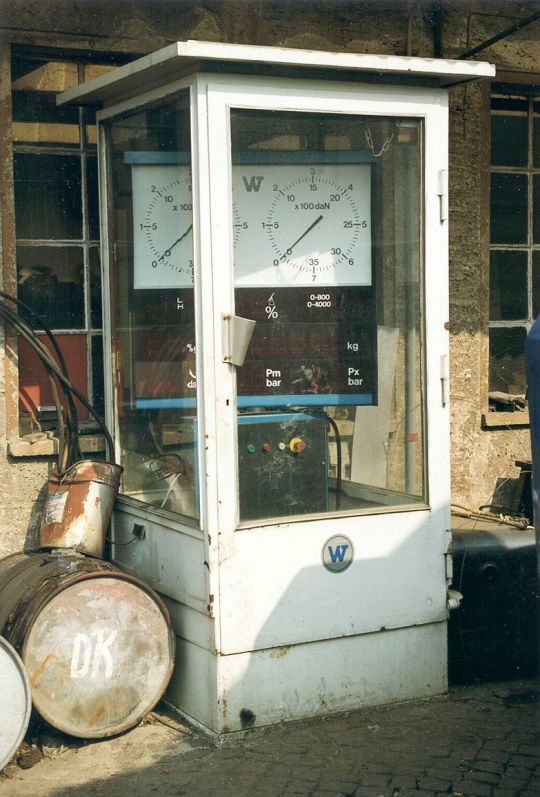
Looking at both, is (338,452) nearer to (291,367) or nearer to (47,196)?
(291,367)

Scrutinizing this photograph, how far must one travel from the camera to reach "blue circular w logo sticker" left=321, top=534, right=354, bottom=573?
468 cm

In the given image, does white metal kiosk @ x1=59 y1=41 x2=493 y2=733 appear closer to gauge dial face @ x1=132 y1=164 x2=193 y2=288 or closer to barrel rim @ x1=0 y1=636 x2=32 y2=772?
gauge dial face @ x1=132 y1=164 x2=193 y2=288

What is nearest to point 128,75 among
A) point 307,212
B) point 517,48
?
point 307,212

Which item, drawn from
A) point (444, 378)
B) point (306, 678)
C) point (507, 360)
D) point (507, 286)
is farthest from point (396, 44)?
point (306, 678)

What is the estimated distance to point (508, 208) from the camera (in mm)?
6609

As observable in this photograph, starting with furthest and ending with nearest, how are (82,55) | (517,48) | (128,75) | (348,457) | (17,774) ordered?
(517,48) < (82,55) < (348,457) < (128,75) < (17,774)

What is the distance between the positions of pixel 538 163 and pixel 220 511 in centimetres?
354

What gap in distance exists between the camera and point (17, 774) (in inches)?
168

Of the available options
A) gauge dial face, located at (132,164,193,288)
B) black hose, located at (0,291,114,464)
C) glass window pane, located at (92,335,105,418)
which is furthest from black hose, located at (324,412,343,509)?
glass window pane, located at (92,335,105,418)

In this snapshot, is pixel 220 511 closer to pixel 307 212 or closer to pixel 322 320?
pixel 322 320

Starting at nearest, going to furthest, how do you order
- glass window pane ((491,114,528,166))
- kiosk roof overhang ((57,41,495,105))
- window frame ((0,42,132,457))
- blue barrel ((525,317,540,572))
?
1. blue barrel ((525,317,540,572))
2. kiosk roof overhang ((57,41,495,105))
3. window frame ((0,42,132,457))
4. glass window pane ((491,114,528,166))

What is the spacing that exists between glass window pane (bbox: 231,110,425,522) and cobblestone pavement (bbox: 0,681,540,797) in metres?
0.96

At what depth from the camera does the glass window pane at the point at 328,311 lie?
4645mm

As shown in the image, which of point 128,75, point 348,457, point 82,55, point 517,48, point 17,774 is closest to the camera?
point 17,774
